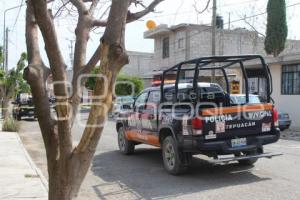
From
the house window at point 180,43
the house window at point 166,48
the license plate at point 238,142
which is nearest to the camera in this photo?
the license plate at point 238,142

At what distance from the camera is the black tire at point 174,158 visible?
8.68 meters

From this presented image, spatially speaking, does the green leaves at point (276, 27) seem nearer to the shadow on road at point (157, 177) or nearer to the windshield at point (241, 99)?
the windshield at point (241, 99)

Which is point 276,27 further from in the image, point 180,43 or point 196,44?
point 180,43

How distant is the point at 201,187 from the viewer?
781 centimetres

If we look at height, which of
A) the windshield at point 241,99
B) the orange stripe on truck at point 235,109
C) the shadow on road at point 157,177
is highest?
the windshield at point 241,99

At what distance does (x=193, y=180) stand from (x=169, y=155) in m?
0.85

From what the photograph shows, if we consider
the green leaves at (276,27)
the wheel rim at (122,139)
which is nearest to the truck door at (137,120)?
the wheel rim at (122,139)

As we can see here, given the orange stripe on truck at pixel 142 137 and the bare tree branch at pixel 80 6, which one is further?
the orange stripe on truck at pixel 142 137

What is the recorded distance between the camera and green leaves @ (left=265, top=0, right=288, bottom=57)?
2791cm

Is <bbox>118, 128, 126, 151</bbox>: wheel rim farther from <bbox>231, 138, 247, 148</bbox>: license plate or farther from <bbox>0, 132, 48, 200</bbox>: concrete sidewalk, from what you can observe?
<bbox>231, 138, 247, 148</bbox>: license plate

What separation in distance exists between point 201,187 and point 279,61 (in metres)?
15.1

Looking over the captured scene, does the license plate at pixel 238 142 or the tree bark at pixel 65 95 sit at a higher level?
the tree bark at pixel 65 95

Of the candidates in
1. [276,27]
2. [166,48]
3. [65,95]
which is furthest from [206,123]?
[166,48]

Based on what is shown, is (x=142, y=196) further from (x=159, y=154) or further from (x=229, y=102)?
(x=159, y=154)
